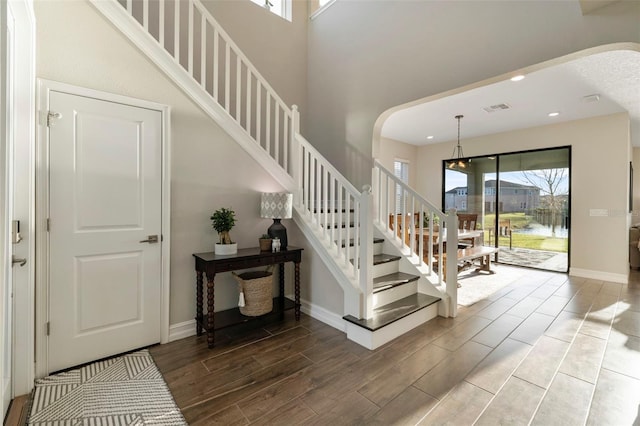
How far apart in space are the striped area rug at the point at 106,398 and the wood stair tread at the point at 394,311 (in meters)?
1.54

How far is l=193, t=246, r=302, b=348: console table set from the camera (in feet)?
8.54

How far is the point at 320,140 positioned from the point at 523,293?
12.0ft

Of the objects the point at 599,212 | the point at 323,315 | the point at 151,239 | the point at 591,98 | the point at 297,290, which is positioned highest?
the point at 591,98

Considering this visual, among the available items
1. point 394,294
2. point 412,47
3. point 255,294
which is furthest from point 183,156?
point 412,47

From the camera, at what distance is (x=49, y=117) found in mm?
2150

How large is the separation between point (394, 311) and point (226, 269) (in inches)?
65.8

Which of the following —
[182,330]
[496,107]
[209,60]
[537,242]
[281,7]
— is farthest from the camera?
[537,242]

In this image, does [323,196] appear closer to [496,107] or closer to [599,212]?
[496,107]

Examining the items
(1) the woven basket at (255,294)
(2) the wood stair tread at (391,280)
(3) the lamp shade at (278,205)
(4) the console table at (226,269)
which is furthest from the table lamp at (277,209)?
(2) the wood stair tread at (391,280)

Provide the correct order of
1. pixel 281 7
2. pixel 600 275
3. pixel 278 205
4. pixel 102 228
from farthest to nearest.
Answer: pixel 600 275
pixel 281 7
pixel 278 205
pixel 102 228

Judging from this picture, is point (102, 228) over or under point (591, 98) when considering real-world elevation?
under

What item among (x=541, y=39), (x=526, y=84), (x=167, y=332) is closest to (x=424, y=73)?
(x=541, y=39)

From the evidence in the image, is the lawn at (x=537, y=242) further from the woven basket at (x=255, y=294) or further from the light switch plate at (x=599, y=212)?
the woven basket at (x=255, y=294)

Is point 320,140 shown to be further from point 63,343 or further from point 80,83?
point 63,343
